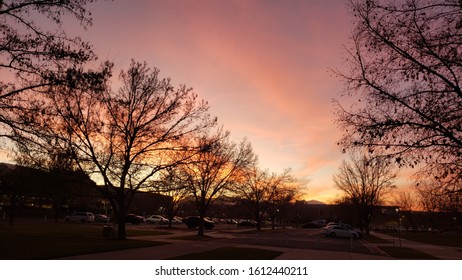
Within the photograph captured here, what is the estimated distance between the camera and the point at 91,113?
24125 millimetres

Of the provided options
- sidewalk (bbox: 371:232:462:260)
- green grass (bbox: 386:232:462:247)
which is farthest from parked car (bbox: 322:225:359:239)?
sidewalk (bbox: 371:232:462:260)

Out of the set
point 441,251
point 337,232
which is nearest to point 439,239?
point 337,232

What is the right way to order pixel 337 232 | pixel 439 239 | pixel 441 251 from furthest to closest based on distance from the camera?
pixel 439 239 < pixel 337 232 < pixel 441 251

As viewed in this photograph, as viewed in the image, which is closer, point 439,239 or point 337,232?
point 337,232

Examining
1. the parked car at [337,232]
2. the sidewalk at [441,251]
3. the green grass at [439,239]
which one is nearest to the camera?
the sidewalk at [441,251]

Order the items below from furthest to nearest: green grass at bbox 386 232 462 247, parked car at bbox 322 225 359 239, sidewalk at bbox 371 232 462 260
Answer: parked car at bbox 322 225 359 239 → green grass at bbox 386 232 462 247 → sidewalk at bbox 371 232 462 260

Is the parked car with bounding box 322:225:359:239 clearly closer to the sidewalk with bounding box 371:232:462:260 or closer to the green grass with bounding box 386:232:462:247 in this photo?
the green grass with bounding box 386:232:462:247

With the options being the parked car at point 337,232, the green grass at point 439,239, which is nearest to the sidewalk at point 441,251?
Result: the green grass at point 439,239

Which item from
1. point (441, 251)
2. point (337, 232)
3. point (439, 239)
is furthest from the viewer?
point (439, 239)

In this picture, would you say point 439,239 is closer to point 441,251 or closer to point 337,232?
point 337,232

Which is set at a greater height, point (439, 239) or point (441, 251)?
point (441, 251)

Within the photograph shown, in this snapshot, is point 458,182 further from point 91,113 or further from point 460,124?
point 91,113

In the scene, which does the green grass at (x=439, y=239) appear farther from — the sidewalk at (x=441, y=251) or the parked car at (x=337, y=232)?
the parked car at (x=337, y=232)

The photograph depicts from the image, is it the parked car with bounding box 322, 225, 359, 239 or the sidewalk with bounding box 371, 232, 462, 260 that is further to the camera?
the parked car with bounding box 322, 225, 359, 239
